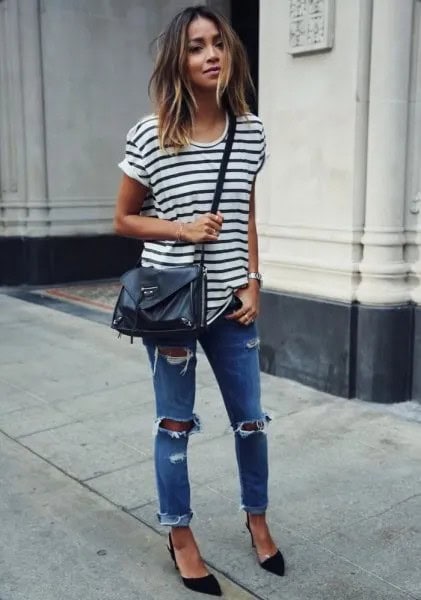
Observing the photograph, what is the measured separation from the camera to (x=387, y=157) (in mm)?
4809

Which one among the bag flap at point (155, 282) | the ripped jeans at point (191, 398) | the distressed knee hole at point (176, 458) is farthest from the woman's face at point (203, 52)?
the distressed knee hole at point (176, 458)

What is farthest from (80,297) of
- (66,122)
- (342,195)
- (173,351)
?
(173,351)

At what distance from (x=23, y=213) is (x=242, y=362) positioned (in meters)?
7.91

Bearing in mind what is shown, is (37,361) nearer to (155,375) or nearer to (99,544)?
(99,544)

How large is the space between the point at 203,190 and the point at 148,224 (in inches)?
9.0

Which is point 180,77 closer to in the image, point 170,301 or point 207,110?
point 207,110

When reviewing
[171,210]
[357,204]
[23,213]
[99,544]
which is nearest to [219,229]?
[171,210]

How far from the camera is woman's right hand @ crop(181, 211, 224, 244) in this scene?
8.40 ft

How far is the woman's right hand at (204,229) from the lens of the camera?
2561mm

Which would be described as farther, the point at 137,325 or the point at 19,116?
the point at 19,116

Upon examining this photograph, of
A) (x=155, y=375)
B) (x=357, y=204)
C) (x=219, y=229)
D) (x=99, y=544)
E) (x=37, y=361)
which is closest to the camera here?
(x=219, y=229)

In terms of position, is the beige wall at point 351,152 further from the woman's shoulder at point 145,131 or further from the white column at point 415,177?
the woman's shoulder at point 145,131

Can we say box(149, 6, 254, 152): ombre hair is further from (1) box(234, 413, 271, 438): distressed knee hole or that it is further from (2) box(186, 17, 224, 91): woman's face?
(1) box(234, 413, 271, 438): distressed knee hole

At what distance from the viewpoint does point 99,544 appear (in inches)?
127
